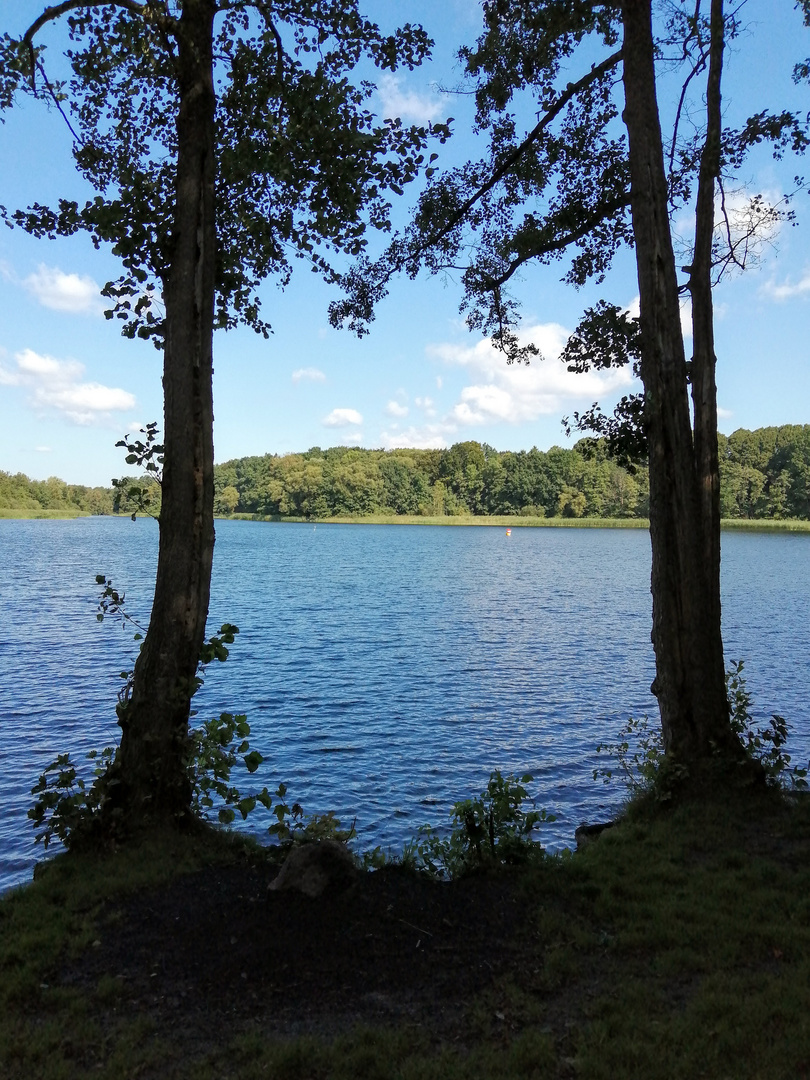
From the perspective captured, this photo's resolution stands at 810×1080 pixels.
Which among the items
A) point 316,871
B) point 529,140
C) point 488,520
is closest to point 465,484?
point 488,520

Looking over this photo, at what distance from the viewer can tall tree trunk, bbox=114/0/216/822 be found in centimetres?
659

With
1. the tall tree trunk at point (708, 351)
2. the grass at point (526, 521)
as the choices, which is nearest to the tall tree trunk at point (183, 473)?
the tall tree trunk at point (708, 351)

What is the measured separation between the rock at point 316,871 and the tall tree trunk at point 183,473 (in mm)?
1441

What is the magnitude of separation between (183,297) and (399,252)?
14.5 ft

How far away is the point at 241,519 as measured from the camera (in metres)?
171

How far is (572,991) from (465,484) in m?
148

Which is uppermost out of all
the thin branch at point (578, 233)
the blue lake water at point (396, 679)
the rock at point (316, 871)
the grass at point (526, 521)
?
the thin branch at point (578, 233)

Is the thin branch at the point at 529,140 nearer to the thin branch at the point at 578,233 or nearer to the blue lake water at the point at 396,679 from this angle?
the thin branch at the point at 578,233

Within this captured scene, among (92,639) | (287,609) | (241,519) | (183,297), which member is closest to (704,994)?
(183,297)

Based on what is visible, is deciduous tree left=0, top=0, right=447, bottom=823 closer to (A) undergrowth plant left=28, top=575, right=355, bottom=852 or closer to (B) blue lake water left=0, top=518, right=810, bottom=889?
(A) undergrowth plant left=28, top=575, right=355, bottom=852

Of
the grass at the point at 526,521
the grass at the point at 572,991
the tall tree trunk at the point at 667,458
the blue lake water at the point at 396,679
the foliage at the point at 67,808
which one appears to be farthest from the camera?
the grass at the point at 526,521

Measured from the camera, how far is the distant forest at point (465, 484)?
117 metres

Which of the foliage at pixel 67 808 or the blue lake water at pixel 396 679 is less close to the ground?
the foliage at pixel 67 808

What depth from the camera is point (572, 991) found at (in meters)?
4.52
